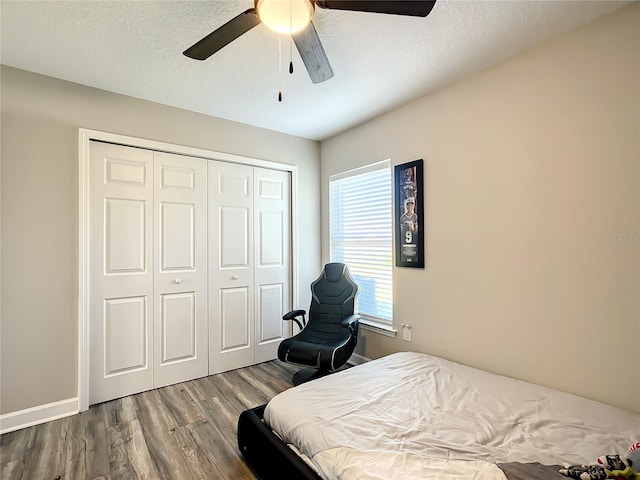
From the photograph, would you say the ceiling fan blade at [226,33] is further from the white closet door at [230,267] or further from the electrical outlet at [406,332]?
the electrical outlet at [406,332]

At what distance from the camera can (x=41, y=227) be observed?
2.37 metres

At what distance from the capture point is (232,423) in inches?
90.7

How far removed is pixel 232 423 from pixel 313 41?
254 cm

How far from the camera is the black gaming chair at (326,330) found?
268cm

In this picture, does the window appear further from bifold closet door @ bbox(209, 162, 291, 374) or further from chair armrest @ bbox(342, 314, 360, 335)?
bifold closet door @ bbox(209, 162, 291, 374)

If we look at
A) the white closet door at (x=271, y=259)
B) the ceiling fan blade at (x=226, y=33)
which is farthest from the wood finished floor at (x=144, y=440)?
the ceiling fan blade at (x=226, y=33)

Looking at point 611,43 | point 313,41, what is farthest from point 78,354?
point 611,43

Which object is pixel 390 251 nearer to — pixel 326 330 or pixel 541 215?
pixel 326 330

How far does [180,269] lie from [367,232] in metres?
1.92

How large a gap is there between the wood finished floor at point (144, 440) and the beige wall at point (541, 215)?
1722 mm

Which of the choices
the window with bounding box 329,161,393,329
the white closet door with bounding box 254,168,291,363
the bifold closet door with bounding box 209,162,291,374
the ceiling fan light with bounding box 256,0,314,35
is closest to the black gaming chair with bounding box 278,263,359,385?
the window with bounding box 329,161,393,329

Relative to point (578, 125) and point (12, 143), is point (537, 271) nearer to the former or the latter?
point (578, 125)

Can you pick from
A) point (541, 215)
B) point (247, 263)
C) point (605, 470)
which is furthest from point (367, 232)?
point (605, 470)

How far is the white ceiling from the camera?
1.75m
